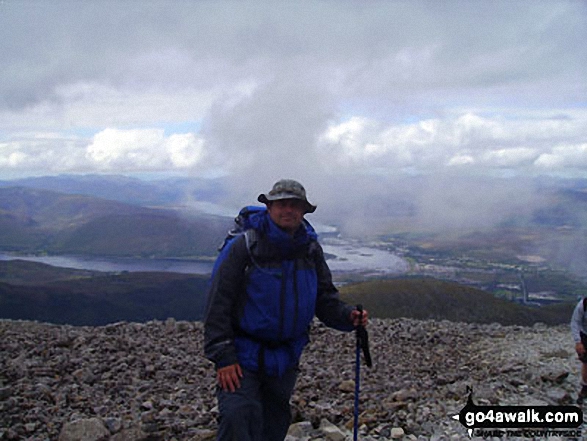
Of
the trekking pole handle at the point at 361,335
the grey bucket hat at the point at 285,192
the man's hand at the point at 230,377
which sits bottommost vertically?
the man's hand at the point at 230,377

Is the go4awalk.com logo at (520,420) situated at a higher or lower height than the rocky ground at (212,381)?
higher

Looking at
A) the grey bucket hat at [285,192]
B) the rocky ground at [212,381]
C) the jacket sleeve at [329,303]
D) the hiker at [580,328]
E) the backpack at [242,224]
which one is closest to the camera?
the grey bucket hat at [285,192]

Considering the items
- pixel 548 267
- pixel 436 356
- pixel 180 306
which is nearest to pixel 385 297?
pixel 180 306

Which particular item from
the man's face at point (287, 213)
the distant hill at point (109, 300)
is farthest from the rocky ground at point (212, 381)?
the distant hill at point (109, 300)

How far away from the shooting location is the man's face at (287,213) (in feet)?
15.4

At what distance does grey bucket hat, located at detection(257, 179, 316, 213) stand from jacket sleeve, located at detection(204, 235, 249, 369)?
52 cm

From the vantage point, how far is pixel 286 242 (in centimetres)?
466

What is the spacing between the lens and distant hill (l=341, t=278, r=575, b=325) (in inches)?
1575

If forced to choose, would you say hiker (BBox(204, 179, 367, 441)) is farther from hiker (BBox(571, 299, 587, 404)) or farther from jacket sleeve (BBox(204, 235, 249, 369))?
hiker (BBox(571, 299, 587, 404))

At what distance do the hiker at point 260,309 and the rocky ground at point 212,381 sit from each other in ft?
9.24

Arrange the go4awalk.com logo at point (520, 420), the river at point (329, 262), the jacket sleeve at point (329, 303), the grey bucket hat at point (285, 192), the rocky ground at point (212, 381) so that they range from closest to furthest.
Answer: the grey bucket hat at point (285, 192) < the jacket sleeve at point (329, 303) < the go4awalk.com logo at point (520, 420) < the rocky ground at point (212, 381) < the river at point (329, 262)

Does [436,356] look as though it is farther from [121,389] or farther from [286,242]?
A: [286,242]

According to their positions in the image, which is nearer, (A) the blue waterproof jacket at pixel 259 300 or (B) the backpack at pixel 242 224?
(A) the blue waterproof jacket at pixel 259 300

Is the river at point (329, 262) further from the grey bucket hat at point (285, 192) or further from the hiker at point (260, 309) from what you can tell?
the grey bucket hat at point (285, 192)
